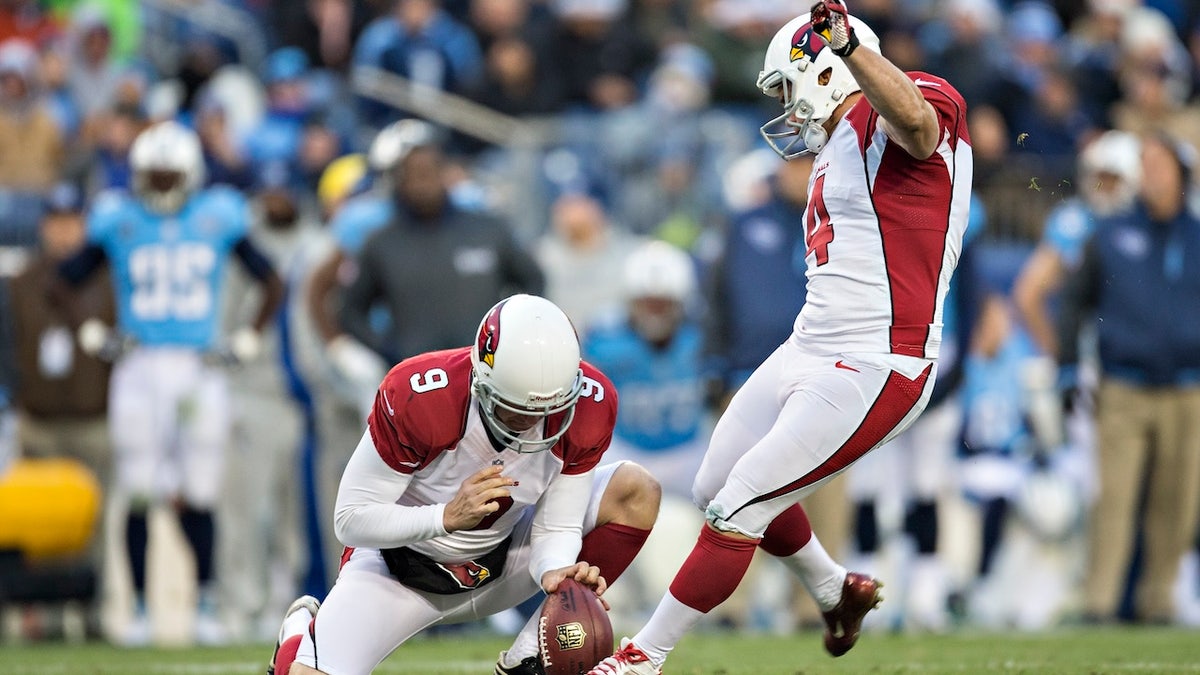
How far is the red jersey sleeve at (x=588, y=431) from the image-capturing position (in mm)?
5047

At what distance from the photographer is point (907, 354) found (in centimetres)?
511

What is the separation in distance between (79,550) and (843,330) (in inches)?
197

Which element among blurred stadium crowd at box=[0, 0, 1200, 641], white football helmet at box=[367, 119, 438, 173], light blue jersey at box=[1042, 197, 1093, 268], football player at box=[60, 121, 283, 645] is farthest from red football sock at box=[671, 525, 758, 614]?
light blue jersey at box=[1042, 197, 1093, 268]

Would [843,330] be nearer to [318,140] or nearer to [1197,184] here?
[1197,184]

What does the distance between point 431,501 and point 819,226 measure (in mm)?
1385

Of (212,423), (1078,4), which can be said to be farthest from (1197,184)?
(212,423)

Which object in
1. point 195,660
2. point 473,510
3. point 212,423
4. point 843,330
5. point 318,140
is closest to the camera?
point 473,510

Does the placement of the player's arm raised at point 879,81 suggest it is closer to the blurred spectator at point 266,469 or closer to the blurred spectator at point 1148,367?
the blurred spectator at point 1148,367

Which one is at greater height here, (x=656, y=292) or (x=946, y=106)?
(x=946, y=106)

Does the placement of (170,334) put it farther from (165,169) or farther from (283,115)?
(283,115)

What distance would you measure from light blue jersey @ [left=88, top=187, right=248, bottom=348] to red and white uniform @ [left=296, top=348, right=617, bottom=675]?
3.85 metres

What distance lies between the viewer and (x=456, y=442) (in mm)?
5004

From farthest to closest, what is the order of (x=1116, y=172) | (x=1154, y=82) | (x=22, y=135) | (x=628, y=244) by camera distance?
(x=22, y=135), (x=628, y=244), (x=1154, y=82), (x=1116, y=172)

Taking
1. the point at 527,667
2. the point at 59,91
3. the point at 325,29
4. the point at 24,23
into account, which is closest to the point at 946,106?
the point at 527,667
